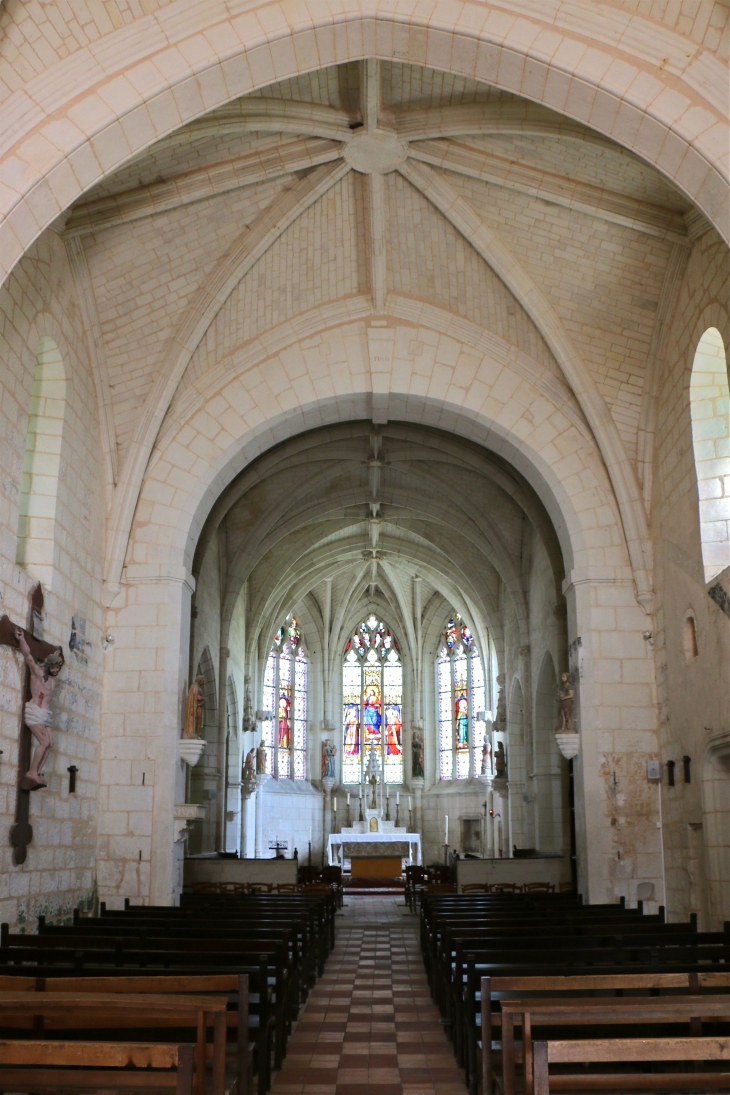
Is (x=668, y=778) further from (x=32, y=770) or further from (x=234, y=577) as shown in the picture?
(x=234, y=577)

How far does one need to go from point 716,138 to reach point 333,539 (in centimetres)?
2155

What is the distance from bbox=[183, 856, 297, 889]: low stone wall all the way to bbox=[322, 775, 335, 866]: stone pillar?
15301 mm

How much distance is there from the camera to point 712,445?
41.5 ft

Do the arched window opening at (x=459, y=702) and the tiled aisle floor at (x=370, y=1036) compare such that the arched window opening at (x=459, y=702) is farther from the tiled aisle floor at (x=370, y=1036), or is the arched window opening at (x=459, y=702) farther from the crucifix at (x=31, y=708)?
the crucifix at (x=31, y=708)

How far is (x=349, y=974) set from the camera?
1213 cm

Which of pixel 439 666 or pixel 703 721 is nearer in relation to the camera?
pixel 703 721

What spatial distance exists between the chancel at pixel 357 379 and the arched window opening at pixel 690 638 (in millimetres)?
37

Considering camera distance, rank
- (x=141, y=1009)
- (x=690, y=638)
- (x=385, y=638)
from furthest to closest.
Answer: (x=385, y=638), (x=690, y=638), (x=141, y=1009)

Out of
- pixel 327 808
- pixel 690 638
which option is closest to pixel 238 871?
pixel 690 638

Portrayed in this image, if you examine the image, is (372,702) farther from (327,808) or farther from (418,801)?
(327,808)

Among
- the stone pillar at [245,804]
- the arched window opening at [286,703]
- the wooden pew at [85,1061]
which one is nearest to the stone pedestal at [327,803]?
the arched window opening at [286,703]

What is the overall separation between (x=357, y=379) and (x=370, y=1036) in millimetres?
9758

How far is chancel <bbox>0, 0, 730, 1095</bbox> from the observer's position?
9352 millimetres

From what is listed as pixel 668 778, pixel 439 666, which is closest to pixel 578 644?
pixel 668 778
